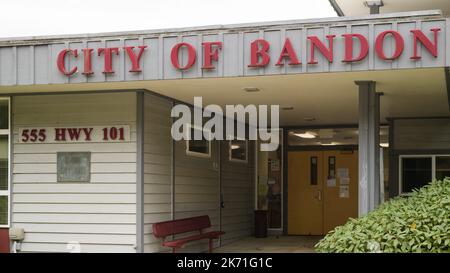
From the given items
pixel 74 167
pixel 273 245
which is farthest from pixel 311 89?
pixel 273 245

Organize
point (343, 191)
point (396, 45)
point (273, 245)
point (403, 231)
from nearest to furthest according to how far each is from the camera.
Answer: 1. point (403, 231)
2. point (396, 45)
3. point (273, 245)
4. point (343, 191)

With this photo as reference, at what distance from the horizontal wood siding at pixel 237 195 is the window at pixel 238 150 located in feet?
0.36

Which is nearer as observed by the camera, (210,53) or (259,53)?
(259,53)

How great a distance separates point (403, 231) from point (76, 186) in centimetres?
536

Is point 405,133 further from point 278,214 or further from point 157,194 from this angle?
point 157,194

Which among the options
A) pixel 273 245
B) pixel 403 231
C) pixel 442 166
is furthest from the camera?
pixel 442 166

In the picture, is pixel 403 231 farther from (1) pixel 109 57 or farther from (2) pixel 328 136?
(2) pixel 328 136

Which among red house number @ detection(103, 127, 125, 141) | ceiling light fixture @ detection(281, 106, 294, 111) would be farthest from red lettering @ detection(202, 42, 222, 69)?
ceiling light fixture @ detection(281, 106, 294, 111)

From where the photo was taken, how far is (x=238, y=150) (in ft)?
48.3

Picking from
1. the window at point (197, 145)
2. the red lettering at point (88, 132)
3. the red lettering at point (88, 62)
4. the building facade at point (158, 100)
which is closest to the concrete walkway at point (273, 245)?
the building facade at point (158, 100)

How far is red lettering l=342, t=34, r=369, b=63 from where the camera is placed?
8.33 m

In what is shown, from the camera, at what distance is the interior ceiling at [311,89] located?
30.0ft

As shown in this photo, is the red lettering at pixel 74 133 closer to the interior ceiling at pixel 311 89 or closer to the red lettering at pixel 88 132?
the red lettering at pixel 88 132

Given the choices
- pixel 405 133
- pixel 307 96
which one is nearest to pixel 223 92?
pixel 307 96
